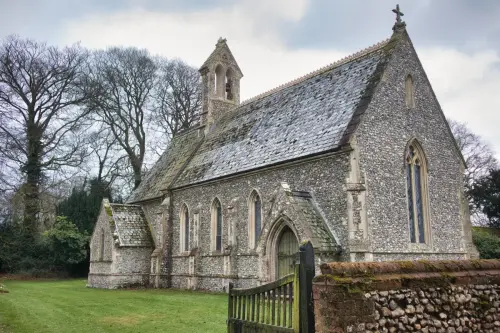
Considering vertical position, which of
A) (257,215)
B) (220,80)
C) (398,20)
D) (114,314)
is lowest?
(114,314)

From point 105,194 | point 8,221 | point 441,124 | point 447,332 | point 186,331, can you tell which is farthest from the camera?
point 105,194

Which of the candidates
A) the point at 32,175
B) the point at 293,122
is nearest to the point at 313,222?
the point at 293,122

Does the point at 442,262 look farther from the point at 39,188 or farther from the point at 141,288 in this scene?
the point at 39,188

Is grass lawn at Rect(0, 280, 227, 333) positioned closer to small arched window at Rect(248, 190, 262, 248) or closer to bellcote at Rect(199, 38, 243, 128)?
small arched window at Rect(248, 190, 262, 248)

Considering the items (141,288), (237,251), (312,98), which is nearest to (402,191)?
(312,98)

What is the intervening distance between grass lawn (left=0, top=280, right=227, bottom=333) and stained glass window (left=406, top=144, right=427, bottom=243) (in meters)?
7.33

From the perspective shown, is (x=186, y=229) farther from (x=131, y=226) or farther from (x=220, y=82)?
(x=220, y=82)

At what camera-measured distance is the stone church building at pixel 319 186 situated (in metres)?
15.4

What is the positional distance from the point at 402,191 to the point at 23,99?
29063 mm

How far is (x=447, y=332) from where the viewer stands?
663cm

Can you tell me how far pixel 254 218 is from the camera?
19344mm

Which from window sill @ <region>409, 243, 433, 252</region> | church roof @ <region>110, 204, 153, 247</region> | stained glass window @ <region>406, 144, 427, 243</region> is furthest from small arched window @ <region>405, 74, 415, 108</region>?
church roof @ <region>110, 204, 153, 247</region>

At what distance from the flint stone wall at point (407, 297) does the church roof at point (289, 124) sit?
28.3 ft

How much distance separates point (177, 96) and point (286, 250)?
29510 mm
